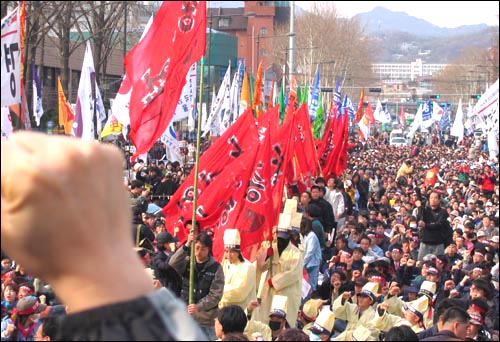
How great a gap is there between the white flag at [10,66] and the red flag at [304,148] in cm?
642

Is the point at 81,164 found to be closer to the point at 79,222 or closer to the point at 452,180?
the point at 79,222

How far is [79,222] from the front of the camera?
1558 millimetres

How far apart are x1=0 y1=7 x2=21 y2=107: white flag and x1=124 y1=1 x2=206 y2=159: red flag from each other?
2.14 m

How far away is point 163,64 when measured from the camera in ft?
26.3

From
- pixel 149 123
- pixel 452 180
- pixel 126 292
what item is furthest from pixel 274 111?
pixel 452 180

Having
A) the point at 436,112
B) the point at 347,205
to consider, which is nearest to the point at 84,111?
the point at 347,205

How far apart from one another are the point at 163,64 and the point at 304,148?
29.1 ft

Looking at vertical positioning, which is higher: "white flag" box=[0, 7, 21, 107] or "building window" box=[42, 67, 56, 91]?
"white flag" box=[0, 7, 21, 107]

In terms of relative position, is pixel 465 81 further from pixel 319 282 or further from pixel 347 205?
pixel 319 282

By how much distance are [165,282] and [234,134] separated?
2688mm

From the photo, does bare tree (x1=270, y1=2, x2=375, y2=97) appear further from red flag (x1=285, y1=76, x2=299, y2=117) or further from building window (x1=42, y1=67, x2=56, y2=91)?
red flag (x1=285, y1=76, x2=299, y2=117)

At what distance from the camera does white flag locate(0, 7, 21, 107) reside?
994 cm

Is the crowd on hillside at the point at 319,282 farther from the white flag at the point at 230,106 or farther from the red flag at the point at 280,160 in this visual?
the white flag at the point at 230,106

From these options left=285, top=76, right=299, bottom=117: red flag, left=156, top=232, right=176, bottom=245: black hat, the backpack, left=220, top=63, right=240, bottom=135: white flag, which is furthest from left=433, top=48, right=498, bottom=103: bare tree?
left=156, top=232, right=176, bottom=245: black hat
